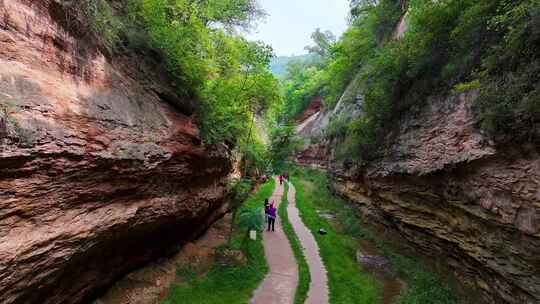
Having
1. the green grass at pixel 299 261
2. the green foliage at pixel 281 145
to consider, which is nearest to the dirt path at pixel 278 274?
the green grass at pixel 299 261

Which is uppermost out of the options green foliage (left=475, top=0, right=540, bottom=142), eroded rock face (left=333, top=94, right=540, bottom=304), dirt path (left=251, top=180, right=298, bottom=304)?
green foliage (left=475, top=0, right=540, bottom=142)

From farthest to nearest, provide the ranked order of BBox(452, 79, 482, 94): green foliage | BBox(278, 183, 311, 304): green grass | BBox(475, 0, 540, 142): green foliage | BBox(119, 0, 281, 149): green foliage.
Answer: BBox(278, 183, 311, 304): green grass → BBox(119, 0, 281, 149): green foliage → BBox(452, 79, 482, 94): green foliage → BBox(475, 0, 540, 142): green foliage

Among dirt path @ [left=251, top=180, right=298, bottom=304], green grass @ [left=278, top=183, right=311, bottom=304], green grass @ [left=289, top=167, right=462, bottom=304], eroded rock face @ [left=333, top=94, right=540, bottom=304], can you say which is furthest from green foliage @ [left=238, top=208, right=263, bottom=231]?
eroded rock face @ [left=333, top=94, right=540, bottom=304]

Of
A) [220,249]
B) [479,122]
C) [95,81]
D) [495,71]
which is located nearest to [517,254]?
[479,122]

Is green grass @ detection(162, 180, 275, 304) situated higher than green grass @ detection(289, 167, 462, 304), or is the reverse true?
green grass @ detection(289, 167, 462, 304)

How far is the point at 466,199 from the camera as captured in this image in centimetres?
957

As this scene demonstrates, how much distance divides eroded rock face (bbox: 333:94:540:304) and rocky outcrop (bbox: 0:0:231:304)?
31.9ft

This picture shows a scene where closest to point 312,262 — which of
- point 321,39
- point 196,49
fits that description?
point 196,49

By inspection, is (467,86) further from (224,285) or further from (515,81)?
(224,285)

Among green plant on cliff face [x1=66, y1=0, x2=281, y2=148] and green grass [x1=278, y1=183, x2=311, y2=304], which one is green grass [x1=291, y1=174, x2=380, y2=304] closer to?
green grass [x1=278, y1=183, x2=311, y2=304]

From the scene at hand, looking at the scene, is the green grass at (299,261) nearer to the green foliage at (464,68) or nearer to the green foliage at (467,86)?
the green foliage at (464,68)

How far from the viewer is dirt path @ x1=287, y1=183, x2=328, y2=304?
419 inches

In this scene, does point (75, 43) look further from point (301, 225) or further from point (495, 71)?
point (301, 225)

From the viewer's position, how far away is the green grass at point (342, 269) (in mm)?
10641
